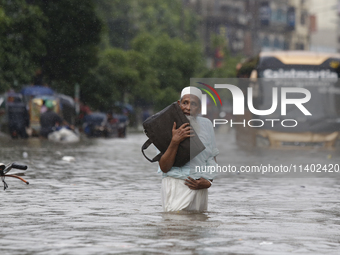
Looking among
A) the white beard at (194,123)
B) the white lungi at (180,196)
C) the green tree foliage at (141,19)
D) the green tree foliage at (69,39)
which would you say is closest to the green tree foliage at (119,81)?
the green tree foliage at (69,39)

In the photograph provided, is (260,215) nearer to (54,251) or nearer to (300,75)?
(54,251)

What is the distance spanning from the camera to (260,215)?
10.2 metres

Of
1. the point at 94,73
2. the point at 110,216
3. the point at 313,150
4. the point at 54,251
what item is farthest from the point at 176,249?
the point at 94,73

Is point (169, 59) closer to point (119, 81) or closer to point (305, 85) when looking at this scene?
point (119, 81)

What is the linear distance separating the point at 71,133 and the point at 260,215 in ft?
77.1

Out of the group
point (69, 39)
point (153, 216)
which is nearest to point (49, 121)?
point (69, 39)

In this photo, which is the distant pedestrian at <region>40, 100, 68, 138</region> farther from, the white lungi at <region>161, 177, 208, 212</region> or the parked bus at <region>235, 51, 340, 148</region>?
the white lungi at <region>161, 177, 208, 212</region>

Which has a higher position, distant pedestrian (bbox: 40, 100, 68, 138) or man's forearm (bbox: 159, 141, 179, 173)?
man's forearm (bbox: 159, 141, 179, 173)

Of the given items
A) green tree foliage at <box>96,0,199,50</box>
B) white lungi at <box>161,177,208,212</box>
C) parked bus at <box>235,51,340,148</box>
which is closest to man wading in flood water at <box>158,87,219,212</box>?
white lungi at <box>161,177,208,212</box>

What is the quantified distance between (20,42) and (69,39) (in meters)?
4.25

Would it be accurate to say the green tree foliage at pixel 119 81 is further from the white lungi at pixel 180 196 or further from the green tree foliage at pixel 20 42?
the white lungi at pixel 180 196

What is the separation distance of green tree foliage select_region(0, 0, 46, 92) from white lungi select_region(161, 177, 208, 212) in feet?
90.0

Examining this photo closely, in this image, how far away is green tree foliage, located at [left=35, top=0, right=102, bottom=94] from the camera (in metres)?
41.5

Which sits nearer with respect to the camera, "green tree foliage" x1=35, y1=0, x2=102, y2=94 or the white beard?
the white beard
